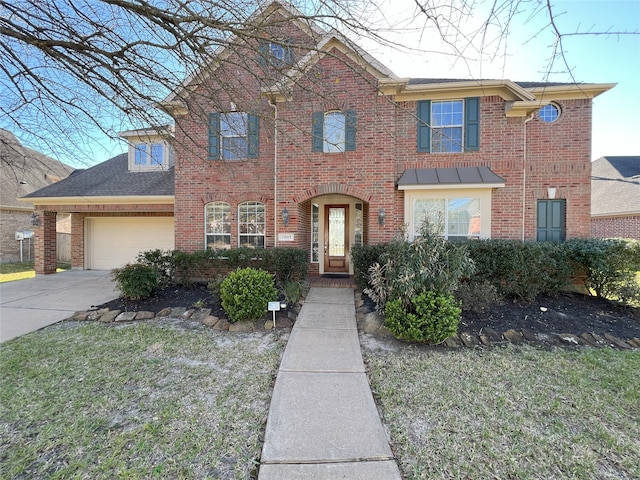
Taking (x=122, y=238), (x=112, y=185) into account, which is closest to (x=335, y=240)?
(x=112, y=185)

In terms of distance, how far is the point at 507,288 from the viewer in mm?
6383

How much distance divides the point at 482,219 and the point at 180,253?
28.6ft

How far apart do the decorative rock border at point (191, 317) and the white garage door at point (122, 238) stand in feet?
20.2

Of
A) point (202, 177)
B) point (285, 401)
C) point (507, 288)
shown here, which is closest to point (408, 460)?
point (285, 401)

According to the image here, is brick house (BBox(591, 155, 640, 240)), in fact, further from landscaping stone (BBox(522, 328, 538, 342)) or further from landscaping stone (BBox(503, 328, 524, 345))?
landscaping stone (BBox(503, 328, 524, 345))

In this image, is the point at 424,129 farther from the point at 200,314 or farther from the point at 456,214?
the point at 200,314

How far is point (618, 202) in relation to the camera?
581 inches

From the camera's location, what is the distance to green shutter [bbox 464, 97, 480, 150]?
788 cm

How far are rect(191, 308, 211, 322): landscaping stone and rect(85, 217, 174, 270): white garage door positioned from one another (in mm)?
6964

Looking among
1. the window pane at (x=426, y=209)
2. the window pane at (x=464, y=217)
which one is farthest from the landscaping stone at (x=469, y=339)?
the window pane at (x=464, y=217)

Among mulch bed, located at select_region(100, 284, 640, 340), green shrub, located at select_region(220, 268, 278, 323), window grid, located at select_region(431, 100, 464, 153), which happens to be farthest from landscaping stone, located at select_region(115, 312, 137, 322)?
window grid, located at select_region(431, 100, 464, 153)

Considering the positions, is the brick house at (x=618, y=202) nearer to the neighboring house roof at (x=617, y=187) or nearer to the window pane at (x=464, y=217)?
the neighboring house roof at (x=617, y=187)

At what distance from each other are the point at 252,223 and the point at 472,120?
7274mm

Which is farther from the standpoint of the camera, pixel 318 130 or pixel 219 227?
pixel 219 227
